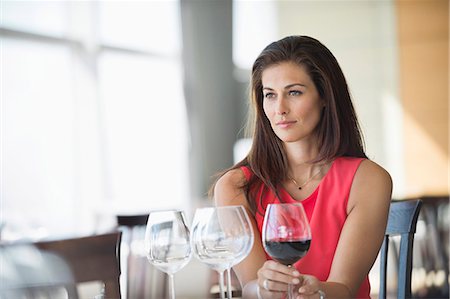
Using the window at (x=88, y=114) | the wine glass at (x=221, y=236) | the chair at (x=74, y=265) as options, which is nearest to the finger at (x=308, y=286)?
the wine glass at (x=221, y=236)

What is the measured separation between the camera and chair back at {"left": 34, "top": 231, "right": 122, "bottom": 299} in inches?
74.1

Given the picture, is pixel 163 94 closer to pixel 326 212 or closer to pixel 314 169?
pixel 314 169

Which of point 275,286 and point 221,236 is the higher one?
point 221,236

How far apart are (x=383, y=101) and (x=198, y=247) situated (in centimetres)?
541

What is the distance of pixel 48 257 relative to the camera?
1.85 metres

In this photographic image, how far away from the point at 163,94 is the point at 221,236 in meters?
4.98

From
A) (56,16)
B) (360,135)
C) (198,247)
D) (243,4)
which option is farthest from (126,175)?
(198,247)

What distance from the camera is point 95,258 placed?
190 centimetres

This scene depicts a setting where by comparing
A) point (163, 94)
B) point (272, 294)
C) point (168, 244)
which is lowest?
point (272, 294)

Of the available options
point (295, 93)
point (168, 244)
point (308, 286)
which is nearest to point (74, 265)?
point (168, 244)

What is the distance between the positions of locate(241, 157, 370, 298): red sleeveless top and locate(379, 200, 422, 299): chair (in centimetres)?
8

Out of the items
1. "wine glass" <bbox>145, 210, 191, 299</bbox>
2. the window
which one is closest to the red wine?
"wine glass" <bbox>145, 210, 191, 299</bbox>

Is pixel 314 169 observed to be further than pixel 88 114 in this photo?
No

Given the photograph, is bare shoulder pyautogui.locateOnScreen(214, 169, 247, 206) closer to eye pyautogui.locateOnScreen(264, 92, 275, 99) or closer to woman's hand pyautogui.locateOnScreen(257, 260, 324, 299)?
eye pyautogui.locateOnScreen(264, 92, 275, 99)
